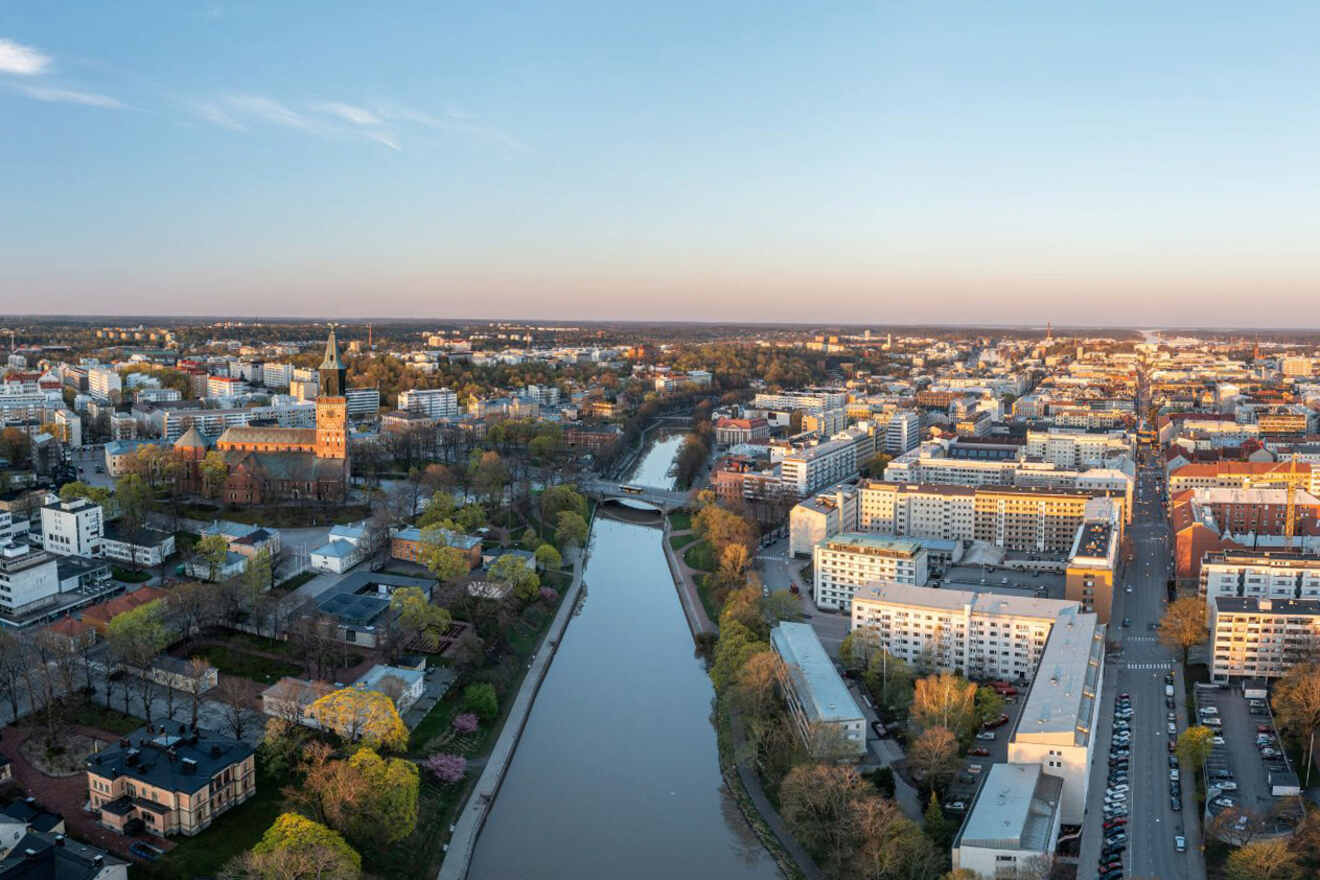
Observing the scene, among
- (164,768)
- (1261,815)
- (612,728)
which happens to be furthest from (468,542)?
(1261,815)

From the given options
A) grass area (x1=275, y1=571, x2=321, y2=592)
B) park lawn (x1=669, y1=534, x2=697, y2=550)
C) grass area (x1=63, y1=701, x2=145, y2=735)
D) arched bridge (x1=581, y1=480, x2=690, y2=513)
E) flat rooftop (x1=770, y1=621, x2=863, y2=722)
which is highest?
flat rooftop (x1=770, y1=621, x2=863, y2=722)

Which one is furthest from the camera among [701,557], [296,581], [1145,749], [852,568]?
[701,557]

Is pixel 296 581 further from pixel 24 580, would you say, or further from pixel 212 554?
pixel 24 580

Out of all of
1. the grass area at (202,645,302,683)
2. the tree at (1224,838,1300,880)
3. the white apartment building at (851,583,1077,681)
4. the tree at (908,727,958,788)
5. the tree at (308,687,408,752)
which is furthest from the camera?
the white apartment building at (851,583,1077,681)

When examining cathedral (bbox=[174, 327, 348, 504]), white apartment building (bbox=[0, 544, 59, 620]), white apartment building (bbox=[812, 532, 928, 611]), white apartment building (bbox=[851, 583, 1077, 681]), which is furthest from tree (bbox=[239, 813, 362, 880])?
cathedral (bbox=[174, 327, 348, 504])

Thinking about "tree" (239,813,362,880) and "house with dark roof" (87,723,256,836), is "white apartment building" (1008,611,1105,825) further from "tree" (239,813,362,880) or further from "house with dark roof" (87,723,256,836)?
"house with dark roof" (87,723,256,836)

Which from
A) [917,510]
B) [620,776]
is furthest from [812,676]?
[917,510]
